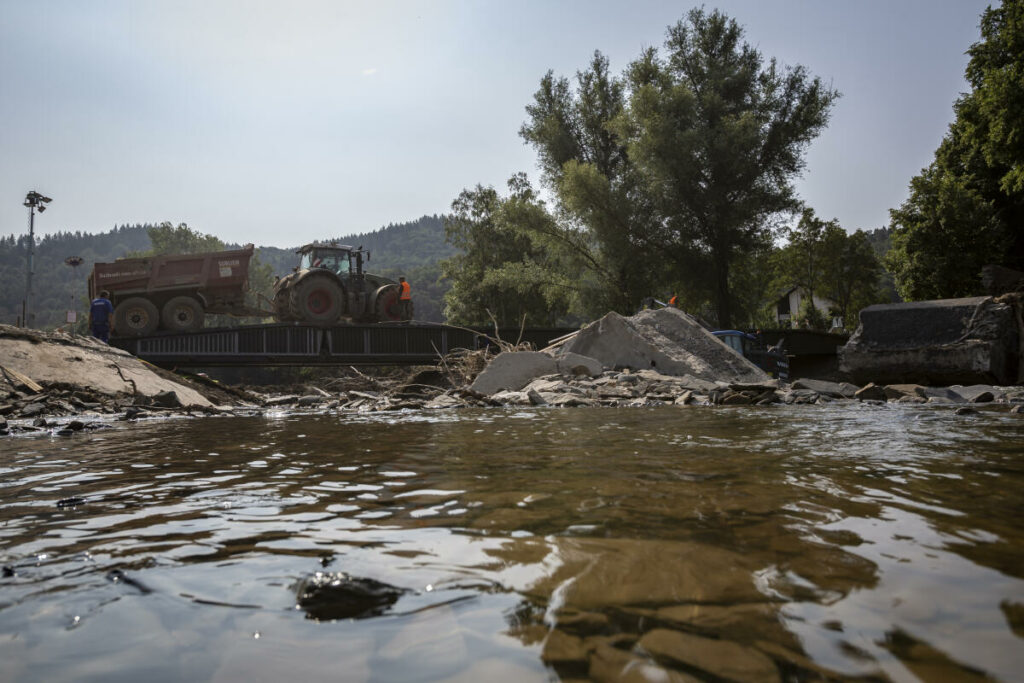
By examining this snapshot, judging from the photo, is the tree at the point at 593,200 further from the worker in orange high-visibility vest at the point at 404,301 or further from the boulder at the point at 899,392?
the boulder at the point at 899,392

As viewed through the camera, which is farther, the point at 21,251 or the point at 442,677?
the point at 21,251

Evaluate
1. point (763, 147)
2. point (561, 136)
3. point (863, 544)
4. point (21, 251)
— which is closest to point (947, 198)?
point (763, 147)

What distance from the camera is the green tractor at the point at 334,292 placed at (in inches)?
645

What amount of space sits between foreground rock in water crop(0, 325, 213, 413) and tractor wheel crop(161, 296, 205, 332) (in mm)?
6035

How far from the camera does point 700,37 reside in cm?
2434

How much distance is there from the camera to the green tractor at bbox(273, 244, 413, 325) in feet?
53.8

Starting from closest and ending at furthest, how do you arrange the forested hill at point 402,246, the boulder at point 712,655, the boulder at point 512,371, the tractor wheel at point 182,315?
1. the boulder at point 712,655
2. the boulder at point 512,371
3. the tractor wheel at point 182,315
4. the forested hill at point 402,246

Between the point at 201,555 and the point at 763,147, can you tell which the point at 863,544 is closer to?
the point at 201,555

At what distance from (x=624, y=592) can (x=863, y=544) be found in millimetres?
677

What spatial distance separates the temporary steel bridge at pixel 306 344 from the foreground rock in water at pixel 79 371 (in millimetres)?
5000

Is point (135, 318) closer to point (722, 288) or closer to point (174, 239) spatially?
point (722, 288)

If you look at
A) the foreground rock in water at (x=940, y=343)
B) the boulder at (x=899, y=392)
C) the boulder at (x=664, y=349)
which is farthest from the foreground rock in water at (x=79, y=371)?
A: the foreground rock in water at (x=940, y=343)

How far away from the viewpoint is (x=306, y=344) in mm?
15859

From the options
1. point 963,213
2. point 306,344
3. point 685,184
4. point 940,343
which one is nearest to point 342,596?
point 940,343
